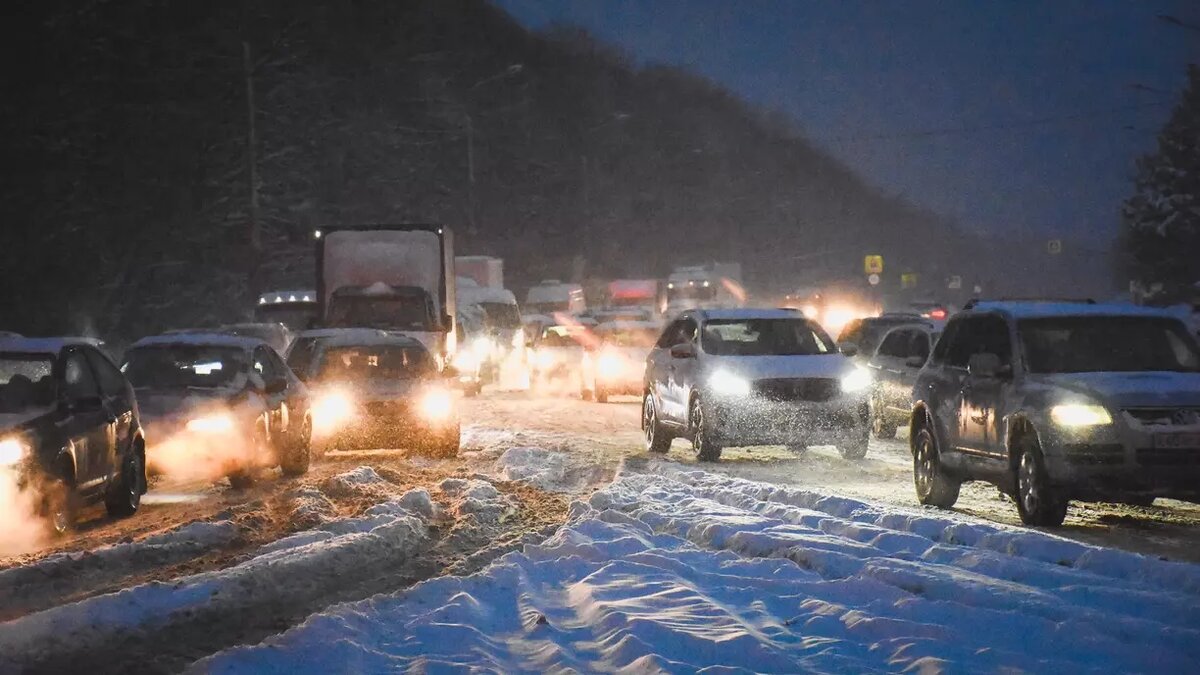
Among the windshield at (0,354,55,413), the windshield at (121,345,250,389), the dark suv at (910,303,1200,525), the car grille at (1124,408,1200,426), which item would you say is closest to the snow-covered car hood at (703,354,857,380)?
the dark suv at (910,303,1200,525)

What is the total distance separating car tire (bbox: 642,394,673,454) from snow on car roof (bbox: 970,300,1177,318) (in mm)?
7487

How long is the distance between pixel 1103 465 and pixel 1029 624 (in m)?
4.34

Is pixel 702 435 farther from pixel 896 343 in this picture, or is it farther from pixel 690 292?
pixel 690 292

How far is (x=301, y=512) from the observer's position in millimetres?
12820

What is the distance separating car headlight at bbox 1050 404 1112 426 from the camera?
38.2 feet

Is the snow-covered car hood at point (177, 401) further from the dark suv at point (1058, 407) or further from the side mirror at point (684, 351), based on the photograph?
the dark suv at point (1058, 407)

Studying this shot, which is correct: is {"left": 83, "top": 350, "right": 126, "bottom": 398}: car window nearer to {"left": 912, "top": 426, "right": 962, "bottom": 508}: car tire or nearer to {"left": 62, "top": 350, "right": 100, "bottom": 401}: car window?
{"left": 62, "top": 350, "right": 100, "bottom": 401}: car window

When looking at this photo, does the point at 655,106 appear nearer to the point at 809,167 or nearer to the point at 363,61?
the point at 809,167

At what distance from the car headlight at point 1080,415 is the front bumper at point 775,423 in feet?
22.1

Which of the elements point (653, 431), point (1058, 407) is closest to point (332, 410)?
point (653, 431)

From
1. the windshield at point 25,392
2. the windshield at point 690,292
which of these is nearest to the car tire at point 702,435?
the windshield at point 25,392

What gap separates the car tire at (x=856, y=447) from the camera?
1881 centimetres

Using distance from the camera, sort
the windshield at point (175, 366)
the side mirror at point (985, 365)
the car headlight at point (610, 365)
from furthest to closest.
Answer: the car headlight at point (610, 365) < the windshield at point (175, 366) < the side mirror at point (985, 365)

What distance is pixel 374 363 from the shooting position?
2080cm
